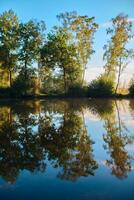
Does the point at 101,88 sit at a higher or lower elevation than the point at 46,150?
higher

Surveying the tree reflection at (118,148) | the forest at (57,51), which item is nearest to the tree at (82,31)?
the forest at (57,51)

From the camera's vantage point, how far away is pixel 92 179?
23.7 ft

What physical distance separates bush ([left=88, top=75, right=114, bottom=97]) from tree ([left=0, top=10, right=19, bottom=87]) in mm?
13223

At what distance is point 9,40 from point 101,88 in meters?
17.2

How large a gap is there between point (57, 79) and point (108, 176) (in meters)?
49.9

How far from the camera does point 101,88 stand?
50.5 meters

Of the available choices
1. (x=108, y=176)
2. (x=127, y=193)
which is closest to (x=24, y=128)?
(x=108, y=176)

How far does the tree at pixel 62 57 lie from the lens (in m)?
55.8

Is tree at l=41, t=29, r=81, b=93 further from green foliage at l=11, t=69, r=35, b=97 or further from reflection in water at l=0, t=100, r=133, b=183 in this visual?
reflection in water at l=0, t=100, r=133, b=183

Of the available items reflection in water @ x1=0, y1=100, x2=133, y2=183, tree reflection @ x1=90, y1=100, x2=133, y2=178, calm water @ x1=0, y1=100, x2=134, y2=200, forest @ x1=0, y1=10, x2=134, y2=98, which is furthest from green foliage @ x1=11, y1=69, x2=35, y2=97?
calm water @ x1=0, y1=100, x2=134, y2=200

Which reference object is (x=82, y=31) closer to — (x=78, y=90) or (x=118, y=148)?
(x=78, y=90)

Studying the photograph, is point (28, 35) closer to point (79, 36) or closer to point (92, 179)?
point (79, 36)

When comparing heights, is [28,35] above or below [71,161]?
above

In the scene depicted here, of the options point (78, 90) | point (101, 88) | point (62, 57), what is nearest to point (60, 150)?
point (101, 88)
